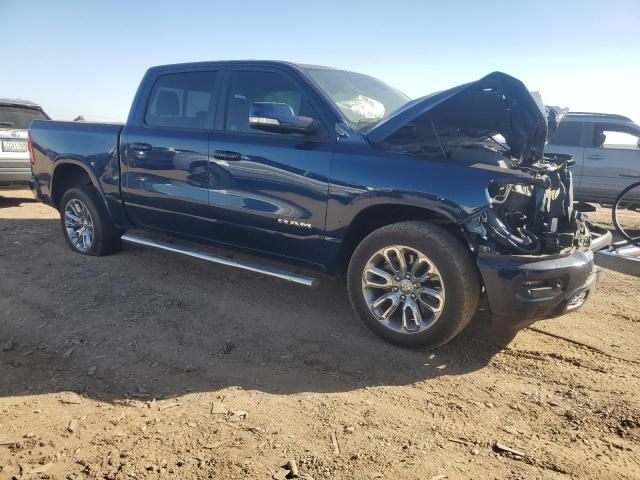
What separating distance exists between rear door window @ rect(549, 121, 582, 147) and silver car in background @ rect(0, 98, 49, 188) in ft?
29.2

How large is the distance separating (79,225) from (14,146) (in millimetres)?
3541

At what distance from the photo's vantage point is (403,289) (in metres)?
3.44

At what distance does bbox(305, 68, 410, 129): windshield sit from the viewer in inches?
155

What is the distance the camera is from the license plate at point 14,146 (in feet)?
26.0

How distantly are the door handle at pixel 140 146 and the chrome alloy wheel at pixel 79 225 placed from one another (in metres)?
1.05

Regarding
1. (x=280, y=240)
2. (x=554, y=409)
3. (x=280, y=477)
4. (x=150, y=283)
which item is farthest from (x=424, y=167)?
(x=150, y=283)

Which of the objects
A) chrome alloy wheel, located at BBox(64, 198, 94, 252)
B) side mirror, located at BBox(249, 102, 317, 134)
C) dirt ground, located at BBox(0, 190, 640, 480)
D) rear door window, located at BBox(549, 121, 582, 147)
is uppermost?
rear door window, located at BBox(549, 121, 582, 147)

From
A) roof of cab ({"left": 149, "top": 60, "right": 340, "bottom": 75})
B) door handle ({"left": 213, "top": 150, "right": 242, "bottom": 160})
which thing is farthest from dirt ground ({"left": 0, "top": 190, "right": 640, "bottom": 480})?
roof of cab ({"left": 149, "top": 60, "right": 340, "bottom": 75})

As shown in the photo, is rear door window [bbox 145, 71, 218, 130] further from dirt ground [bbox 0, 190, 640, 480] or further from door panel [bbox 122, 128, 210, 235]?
dirt ground [bbox 0, 190, 640, 480]

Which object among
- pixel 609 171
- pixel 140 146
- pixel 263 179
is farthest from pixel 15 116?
pixel 609 171

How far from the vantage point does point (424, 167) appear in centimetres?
332

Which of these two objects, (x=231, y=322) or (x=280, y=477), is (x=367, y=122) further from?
(x=280, y=477)

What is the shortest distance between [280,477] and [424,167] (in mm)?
2059

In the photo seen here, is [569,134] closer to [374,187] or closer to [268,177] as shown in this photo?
[374,187]
